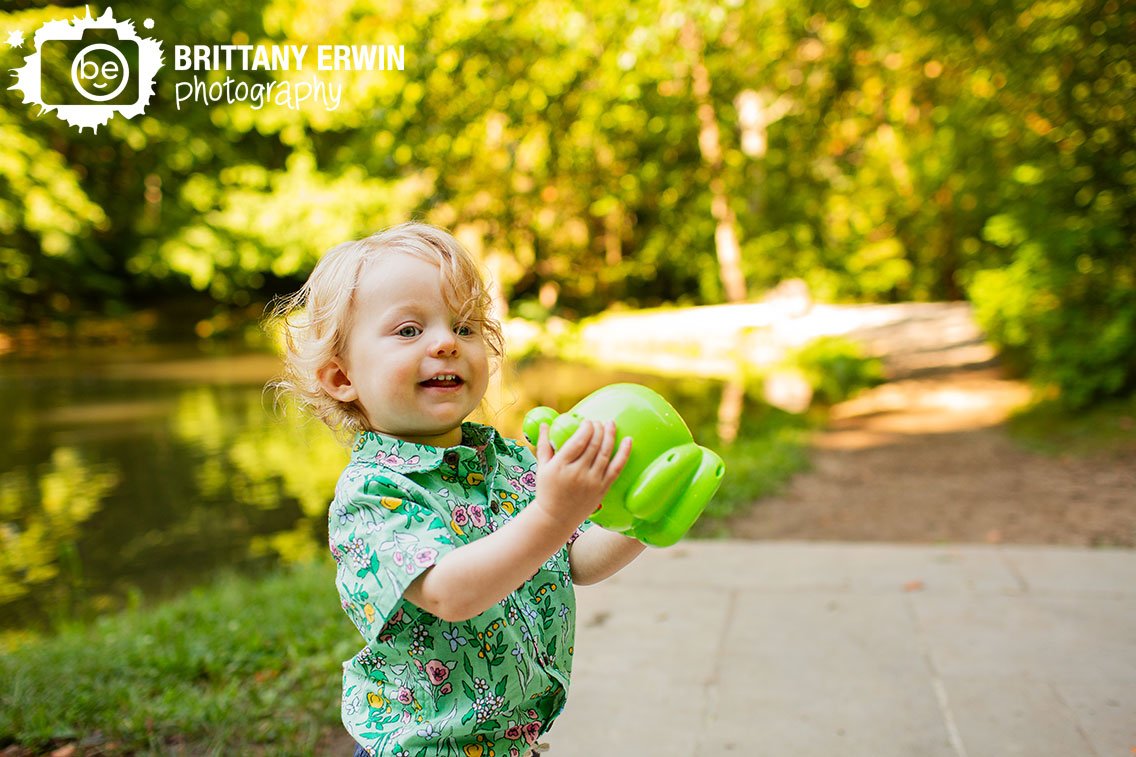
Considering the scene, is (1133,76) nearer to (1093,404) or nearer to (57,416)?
(1093,404)

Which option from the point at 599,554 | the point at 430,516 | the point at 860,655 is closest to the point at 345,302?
the point at 430,516

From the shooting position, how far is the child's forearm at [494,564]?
132 centimetres

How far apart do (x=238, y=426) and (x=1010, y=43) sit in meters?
8.86

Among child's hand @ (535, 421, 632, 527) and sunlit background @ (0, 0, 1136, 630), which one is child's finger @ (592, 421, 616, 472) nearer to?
child's hand @ (535, 421, 632, 527)

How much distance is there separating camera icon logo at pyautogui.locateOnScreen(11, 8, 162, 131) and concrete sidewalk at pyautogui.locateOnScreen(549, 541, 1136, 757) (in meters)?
3.64

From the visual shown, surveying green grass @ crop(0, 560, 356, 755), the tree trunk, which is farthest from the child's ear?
the tree trunk

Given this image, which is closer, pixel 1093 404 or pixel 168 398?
pixel 1093 404

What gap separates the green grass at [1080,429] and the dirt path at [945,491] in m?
0.19

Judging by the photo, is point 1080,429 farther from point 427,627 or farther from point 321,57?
point 427,627

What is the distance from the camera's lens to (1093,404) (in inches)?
343

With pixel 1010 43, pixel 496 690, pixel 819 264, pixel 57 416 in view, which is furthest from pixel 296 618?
pixel 819 264

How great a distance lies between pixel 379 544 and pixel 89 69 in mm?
4765

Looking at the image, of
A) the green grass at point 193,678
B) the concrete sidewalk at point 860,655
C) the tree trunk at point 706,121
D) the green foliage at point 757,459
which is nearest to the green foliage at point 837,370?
the green foliage at point 757,459

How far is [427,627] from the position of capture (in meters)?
1.50
